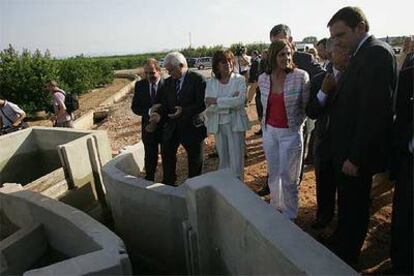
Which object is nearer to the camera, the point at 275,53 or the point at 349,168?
the point at 349,168

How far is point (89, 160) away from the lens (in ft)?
19.6

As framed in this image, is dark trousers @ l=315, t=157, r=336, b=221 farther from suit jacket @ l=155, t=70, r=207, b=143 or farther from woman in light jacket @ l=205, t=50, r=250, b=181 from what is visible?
suit jacket @ l=155, t=70, r=207, b=143

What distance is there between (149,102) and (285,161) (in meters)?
2.16

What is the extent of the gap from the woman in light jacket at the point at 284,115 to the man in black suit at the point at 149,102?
1.68 meters

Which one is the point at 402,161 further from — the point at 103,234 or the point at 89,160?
the point at 89,160

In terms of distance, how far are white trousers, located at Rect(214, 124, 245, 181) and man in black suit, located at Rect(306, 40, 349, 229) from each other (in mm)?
966

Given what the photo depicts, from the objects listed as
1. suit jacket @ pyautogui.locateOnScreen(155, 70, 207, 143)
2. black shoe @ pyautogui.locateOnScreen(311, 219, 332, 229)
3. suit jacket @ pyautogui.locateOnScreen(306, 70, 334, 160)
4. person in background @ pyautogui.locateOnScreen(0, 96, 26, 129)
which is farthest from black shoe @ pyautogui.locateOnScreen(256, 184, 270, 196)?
person in background @ pyautogui.locateOnScreen(0, 96, 26, 129)

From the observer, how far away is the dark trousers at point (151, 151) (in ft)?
16.7

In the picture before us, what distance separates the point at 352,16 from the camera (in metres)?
2.86

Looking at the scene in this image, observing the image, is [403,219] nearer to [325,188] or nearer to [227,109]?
[325,188]

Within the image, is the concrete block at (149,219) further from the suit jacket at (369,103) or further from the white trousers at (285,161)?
the suit jacket at (369,103)

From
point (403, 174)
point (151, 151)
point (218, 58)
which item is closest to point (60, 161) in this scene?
point (151, 151)

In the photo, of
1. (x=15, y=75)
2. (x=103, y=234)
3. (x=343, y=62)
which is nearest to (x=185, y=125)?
(x=103, y=234)

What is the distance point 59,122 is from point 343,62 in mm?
6540
